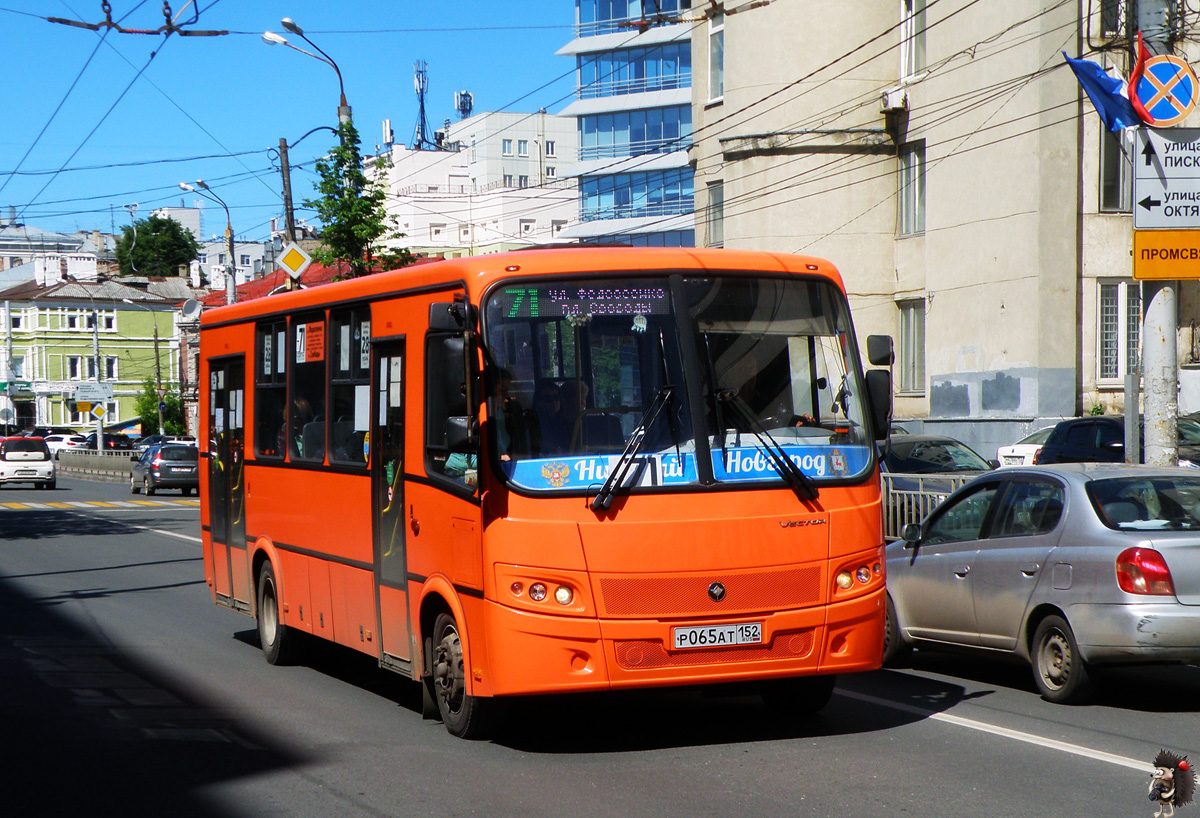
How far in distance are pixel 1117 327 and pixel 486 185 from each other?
268 feet

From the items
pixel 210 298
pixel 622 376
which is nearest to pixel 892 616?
pixel 622 376

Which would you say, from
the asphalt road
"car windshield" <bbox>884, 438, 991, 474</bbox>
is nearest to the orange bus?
the asphalt road

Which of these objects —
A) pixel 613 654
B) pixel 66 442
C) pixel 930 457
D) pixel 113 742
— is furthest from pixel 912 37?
pixel 66 442

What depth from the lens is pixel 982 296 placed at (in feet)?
92.3

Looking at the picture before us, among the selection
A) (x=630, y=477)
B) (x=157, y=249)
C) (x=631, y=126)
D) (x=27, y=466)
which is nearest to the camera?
(x=630, y=477)

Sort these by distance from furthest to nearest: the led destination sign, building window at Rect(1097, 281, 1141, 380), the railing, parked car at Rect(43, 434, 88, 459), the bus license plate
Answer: parked car at Rect(43, 434, 88, 459)
building window at Rect(1097, 281, 1141, 380)
the railing
the led destination sign
the bus license plate

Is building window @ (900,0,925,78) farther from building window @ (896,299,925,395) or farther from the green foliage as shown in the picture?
the green foliage

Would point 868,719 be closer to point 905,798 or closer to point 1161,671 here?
point 905,798

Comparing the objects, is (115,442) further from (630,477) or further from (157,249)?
(630,477)

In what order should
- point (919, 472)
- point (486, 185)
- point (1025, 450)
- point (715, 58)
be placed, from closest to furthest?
point (919, 472) < point (1025, 450) < point (715, 58) < point (486, 185)

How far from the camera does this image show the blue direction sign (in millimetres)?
12422

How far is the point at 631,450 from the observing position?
726 cm

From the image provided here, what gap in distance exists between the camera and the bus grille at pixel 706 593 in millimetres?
7152

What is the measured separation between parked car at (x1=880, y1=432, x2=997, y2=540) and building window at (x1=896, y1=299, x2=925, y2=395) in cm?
878
